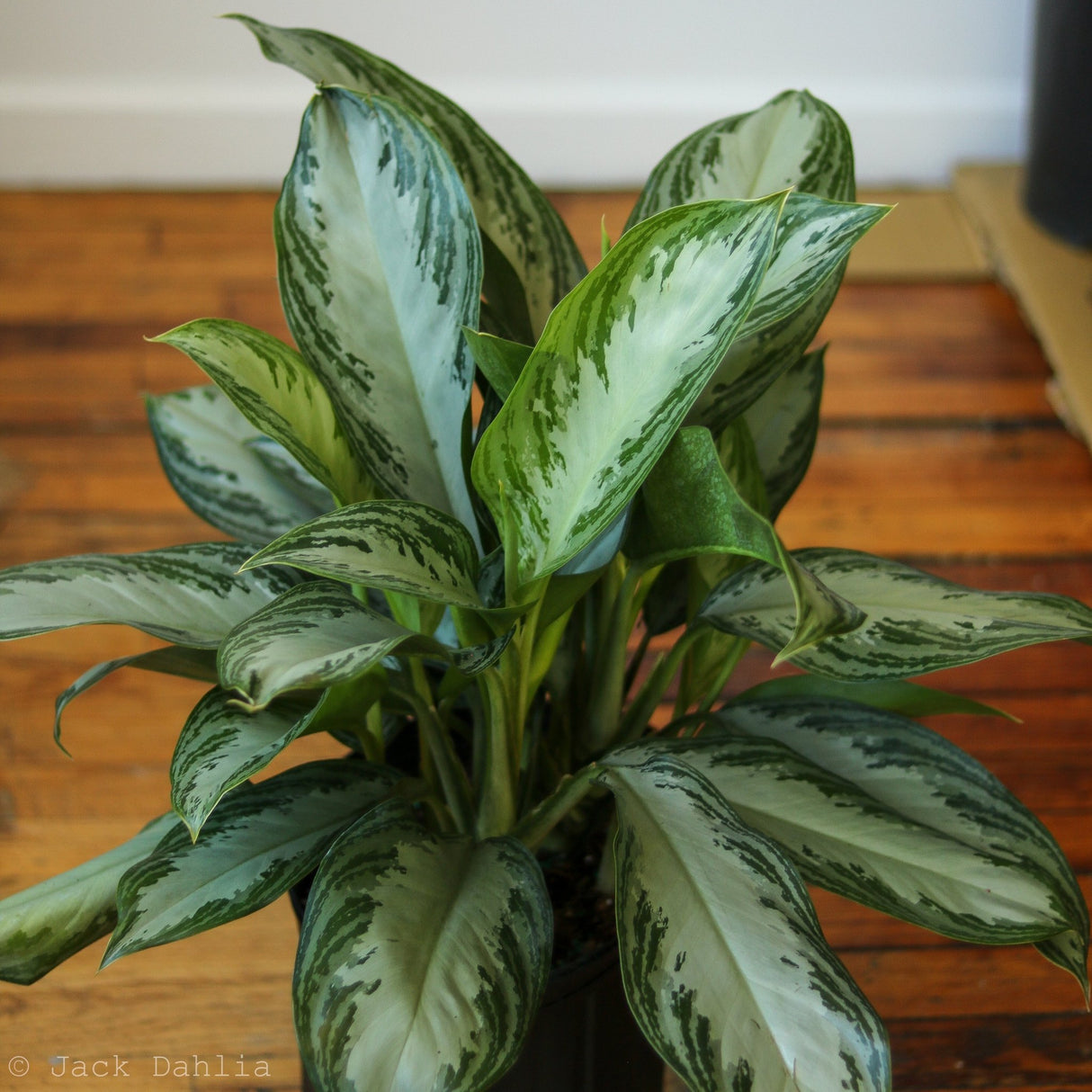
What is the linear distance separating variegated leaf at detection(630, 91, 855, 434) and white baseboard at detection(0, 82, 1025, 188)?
4.41ft

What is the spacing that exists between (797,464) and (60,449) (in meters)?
0.94

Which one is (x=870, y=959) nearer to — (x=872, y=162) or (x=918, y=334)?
(x=918, y=334)

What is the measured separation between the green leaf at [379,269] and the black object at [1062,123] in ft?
4.25

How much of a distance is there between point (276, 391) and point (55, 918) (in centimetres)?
24

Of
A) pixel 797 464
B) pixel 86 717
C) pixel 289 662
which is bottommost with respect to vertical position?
pixel 86 717

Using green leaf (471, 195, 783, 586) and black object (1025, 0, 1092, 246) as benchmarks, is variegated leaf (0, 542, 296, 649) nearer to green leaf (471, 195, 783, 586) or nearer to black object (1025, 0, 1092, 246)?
green leaf (471, 195, 783, 586)

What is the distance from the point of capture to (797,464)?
0.62 meters

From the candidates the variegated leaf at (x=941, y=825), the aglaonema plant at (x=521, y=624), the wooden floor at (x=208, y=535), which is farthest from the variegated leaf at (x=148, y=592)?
the wooden floor at (x=208, y=535)

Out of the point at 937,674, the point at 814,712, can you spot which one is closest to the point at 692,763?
the point at 814,712

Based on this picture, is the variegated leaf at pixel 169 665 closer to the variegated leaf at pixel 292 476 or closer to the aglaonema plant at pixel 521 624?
the aglaonema plant at pixel 521 624

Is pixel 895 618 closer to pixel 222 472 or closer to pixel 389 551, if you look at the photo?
pixel 389 551

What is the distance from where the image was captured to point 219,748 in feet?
1.53

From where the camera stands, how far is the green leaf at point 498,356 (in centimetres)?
46

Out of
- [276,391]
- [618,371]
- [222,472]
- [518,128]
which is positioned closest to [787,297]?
[618,371]
